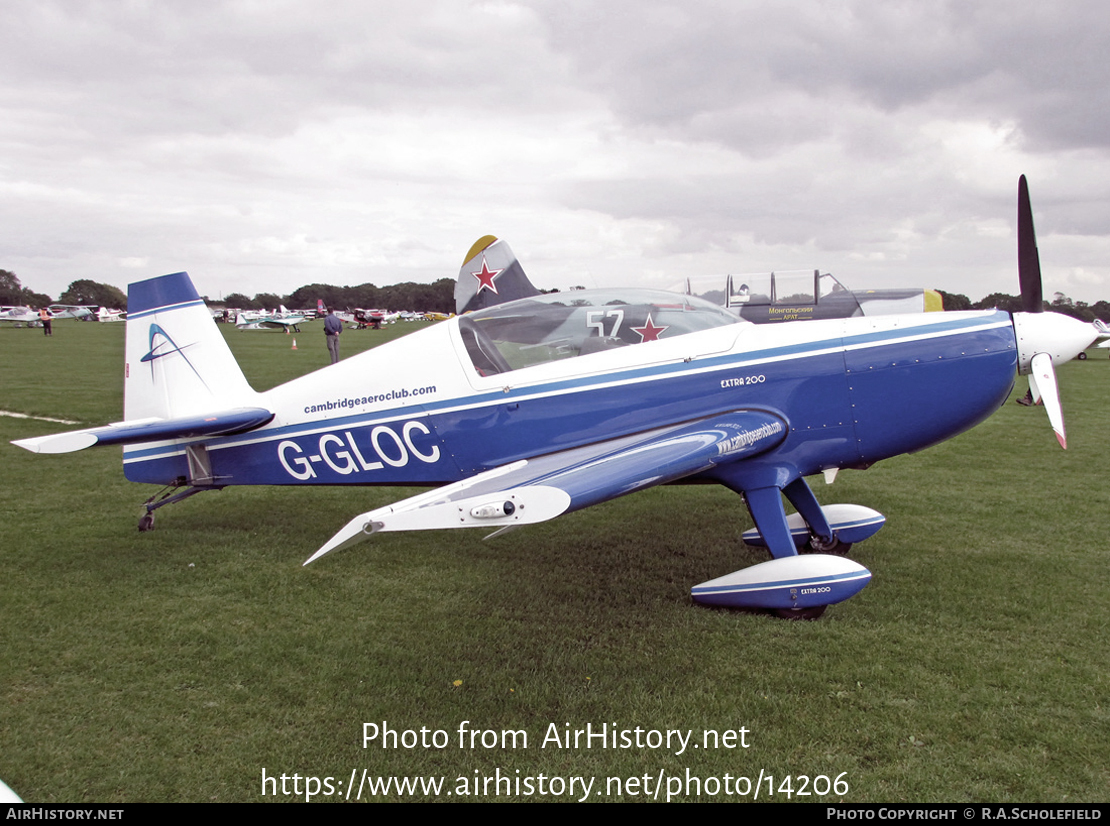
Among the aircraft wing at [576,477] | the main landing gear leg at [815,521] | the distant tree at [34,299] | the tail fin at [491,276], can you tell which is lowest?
the main landing gear leg at [815,521]

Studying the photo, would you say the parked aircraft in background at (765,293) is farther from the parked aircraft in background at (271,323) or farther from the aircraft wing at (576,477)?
the parked aircraft in background at (271,323)

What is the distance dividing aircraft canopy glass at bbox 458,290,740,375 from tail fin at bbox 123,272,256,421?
207cm

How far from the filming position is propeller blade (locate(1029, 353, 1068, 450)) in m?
4.23

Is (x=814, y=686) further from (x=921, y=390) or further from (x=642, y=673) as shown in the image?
(x=921, y=390)

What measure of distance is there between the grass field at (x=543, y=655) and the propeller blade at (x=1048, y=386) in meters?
1.14

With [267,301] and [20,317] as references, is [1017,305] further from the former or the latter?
[267,301]

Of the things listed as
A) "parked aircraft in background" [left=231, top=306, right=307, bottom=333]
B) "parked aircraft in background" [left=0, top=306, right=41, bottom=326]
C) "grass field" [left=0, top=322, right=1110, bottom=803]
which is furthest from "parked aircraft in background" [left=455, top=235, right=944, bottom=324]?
"parked aircraft in background" [left=0, top=306, right=41, bottom=326]

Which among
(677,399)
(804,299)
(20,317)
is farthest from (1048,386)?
(20,317)

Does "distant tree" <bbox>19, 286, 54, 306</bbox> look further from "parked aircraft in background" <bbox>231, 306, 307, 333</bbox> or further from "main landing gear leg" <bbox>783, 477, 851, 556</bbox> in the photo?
"main landing gear leg" <bbox>783, 477, 851, 556</bbox>

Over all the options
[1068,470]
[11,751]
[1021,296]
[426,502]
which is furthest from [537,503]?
[1068,470]

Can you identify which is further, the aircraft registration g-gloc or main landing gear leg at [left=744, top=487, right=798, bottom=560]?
main landing gear leg at [left=744, top=487, right=798, bottom=560]

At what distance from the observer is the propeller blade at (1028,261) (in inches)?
183

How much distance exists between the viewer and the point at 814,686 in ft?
11.6

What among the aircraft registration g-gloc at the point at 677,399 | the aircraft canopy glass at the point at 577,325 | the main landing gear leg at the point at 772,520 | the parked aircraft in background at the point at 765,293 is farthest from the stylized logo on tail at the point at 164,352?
the parked aircraft in background at the point at 765,293
